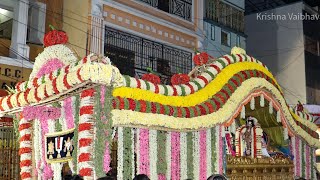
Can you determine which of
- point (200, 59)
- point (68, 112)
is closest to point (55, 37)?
point (68, 112)

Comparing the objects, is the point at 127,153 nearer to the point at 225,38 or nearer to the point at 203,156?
the point at 203,156

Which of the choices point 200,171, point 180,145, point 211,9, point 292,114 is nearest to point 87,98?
point 180,145

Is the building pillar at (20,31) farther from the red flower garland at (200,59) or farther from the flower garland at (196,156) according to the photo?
the flower garland at (196,156)

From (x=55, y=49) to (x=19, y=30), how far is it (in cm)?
663

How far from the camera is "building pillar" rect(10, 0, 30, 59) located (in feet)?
40.6

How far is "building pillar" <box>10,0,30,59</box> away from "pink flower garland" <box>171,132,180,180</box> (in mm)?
7187

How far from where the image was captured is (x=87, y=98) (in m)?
5.59

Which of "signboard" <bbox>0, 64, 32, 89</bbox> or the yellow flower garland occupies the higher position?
"signboard" <bbox>0, 64, 32, 89</bbox>

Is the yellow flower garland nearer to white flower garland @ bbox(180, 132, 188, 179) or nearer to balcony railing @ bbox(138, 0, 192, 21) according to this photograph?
white flower garland @ bbox(180, 132, 188, 179)

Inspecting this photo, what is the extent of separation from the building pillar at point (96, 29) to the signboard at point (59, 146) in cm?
603

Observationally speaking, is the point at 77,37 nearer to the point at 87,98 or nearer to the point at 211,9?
the point at 211,9

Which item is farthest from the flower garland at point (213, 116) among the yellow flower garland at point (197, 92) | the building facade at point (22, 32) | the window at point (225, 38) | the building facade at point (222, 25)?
the window at point (225, 38)

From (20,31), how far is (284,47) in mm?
14096

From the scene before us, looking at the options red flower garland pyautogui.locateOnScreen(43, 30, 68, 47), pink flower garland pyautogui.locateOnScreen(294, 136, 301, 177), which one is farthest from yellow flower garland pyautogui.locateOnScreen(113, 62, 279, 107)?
pink flower garland pyautogui.locateOnScreen(294, 136, 301, 177)
